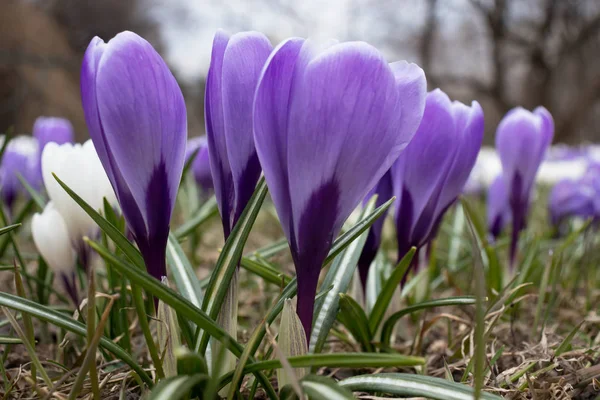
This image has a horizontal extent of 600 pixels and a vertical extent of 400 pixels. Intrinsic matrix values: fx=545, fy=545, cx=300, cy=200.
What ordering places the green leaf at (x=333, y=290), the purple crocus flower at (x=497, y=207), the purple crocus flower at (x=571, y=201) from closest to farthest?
the green leaf at (x=333, y=290)
the purple crocus flower at (x=497, y=207)
the purple crocus flower at (x=571, y=201)

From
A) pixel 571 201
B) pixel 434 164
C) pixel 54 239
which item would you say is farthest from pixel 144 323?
pixel 571 201

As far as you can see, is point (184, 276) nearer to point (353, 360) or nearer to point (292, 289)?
point (292, 289)

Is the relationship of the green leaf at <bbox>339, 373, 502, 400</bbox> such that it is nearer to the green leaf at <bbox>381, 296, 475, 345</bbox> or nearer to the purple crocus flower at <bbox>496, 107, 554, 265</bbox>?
the green leaf at <bbox>381, 296, 475, 345</bbox>

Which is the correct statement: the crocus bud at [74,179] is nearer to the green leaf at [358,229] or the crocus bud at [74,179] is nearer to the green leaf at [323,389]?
the green leaf at [358,229]

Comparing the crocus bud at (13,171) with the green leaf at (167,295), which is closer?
the green leaf at (167,295)

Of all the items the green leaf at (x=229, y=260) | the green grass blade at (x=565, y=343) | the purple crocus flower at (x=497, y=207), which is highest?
the green leaf at (x=229, y=260)

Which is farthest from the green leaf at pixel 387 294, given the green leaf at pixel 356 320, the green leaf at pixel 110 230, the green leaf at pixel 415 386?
the green leaf at pixel 110 230
